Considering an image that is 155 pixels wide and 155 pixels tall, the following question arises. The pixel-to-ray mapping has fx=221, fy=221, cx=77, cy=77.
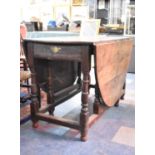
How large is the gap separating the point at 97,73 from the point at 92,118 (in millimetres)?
612

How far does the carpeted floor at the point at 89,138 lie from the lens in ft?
5.42

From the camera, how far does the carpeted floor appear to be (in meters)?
1.65

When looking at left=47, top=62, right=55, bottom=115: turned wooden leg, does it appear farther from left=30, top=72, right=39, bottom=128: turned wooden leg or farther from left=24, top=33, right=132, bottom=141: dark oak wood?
Answer: left=30, top=72, right=39, bottom=128: turned wooden leg

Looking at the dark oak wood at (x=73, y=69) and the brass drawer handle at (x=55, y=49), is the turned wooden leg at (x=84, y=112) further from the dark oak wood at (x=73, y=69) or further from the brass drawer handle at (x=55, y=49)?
the brass drawer handle at (x=55, y=49)

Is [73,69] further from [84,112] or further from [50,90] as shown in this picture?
[84,112]

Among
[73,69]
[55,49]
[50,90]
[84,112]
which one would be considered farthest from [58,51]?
[73,69]

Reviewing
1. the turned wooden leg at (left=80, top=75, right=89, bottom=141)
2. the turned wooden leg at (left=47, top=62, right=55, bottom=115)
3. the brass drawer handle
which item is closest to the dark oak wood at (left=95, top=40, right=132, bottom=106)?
the turned wooden leg at (left=80, top=75, right=89, bottom=141)

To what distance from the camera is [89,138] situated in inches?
72.7

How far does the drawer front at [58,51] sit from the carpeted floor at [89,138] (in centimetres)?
67

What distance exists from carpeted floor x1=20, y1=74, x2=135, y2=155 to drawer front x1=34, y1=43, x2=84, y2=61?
0.67 meters

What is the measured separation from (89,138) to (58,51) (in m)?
0.76

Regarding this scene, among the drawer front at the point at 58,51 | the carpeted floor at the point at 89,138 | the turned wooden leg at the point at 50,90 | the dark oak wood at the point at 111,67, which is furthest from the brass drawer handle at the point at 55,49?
the carpeted floor at the point at 89,138
